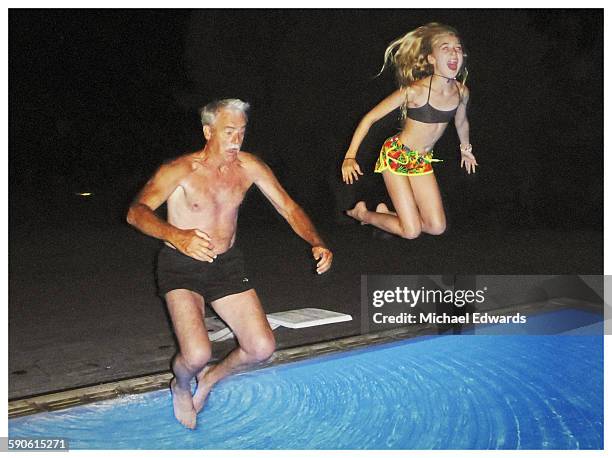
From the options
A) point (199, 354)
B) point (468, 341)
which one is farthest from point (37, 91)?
point (468, 341)

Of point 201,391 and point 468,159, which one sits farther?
point 468,159

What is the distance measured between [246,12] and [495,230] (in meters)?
3.81

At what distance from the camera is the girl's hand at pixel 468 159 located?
453cm

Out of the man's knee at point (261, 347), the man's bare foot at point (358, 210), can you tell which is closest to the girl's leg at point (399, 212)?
the man's bare foot at point (358, 210)

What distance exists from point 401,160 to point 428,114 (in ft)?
1.11

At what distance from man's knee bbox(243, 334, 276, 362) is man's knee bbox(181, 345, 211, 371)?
0.25 meters

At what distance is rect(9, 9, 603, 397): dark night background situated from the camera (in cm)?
440

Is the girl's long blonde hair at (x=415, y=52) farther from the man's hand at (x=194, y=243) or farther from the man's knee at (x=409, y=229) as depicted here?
the man's hand at (x=194, y=243)

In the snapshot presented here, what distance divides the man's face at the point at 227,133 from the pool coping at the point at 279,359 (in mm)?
1487

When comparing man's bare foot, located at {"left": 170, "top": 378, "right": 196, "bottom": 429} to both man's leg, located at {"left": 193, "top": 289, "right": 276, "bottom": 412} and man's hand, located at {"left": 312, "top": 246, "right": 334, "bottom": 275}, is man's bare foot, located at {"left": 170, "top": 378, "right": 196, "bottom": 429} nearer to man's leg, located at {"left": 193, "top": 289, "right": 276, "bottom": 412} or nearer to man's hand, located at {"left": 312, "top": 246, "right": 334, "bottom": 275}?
man's leg, located at {"left": 193, "top": 289, "right": 276, "bottom": 412}

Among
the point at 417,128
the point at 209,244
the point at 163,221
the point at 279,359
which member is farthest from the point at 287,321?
the point at 417,128

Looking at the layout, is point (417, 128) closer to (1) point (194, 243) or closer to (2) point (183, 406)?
(1) point (194, 243)

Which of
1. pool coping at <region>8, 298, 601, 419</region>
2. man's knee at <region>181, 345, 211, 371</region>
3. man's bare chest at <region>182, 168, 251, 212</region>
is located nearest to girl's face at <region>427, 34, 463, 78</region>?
man's bare chest at <region>182, 168, 251, 212</region>

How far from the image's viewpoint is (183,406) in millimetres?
3904
